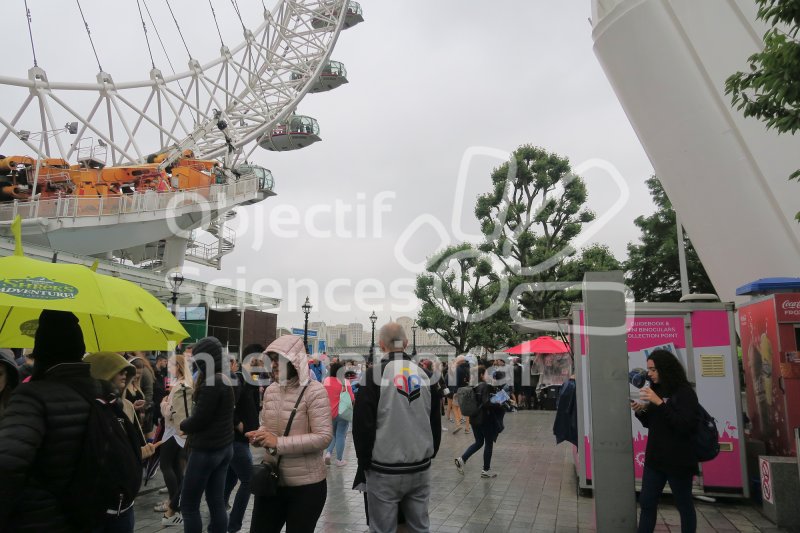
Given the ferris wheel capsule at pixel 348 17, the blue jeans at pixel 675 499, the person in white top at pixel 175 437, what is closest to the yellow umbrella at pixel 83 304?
the person in white top at pixel 175 437

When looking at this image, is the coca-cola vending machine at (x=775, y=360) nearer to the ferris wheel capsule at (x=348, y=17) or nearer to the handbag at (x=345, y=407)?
the handbag at (x=345, y=407)

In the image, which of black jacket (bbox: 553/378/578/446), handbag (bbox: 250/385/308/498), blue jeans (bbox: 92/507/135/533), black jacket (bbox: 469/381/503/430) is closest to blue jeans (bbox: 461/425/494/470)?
black jacket (bbox: 469/381/503/430)

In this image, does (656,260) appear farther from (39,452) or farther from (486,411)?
(39,452)

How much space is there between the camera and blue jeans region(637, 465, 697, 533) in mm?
4617

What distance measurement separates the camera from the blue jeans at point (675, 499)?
15.1 ft

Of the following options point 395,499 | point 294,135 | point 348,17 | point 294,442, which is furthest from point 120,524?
point 348,17

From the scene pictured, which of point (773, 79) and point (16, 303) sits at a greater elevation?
point (773, 79)

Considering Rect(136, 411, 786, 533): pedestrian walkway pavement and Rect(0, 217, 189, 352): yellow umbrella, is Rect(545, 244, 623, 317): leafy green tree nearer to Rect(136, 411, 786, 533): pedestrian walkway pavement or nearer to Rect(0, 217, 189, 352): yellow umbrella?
Rect(136, 411, 786, 533): pedestrian walkway pavement

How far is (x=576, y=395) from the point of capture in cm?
764

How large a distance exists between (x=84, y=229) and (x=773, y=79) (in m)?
36.2

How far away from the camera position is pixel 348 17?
172ft

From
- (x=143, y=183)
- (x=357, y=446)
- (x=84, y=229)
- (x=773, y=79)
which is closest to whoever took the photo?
(x=357, y=446)

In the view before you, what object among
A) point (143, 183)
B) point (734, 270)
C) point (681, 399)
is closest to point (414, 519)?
point (681, 399)

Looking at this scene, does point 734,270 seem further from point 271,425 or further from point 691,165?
point 271,425
